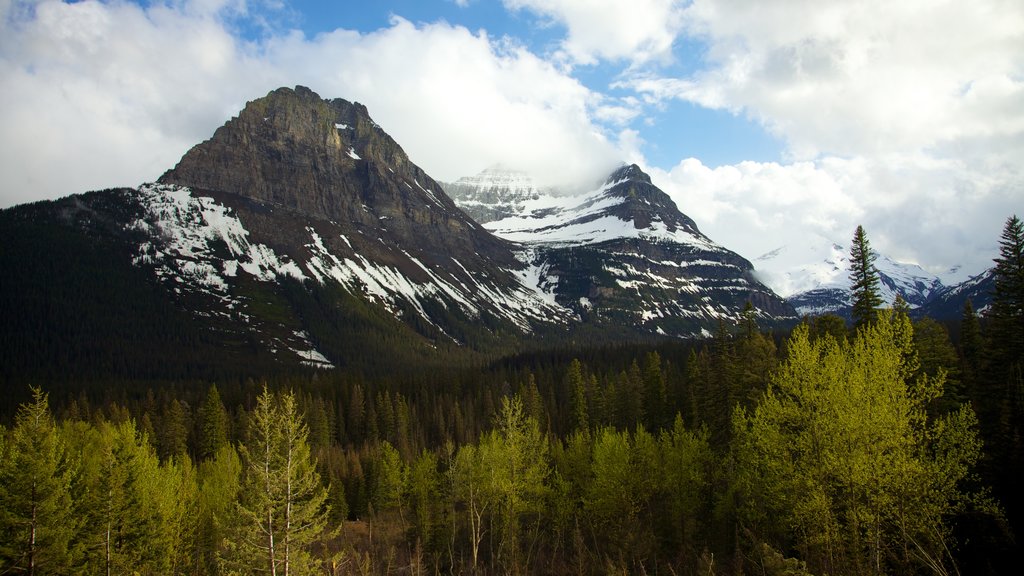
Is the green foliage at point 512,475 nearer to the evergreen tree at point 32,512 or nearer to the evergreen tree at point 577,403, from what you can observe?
the evergreen tree at point 32,512

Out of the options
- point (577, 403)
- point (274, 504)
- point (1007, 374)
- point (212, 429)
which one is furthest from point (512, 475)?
point (212, 429)

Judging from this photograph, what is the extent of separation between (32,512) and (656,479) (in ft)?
139

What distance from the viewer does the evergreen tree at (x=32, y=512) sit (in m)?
30.3

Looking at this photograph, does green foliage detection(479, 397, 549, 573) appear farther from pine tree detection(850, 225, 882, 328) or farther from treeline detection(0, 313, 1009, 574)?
pine tree detection(850, 225, 882, 328)

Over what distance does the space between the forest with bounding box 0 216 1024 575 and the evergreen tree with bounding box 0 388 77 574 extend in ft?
0.35

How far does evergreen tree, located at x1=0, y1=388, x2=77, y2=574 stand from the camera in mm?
30344

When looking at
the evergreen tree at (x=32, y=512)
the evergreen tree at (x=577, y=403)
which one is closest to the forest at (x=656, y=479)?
Answer: the evergreen tree at (x=32, y=512)

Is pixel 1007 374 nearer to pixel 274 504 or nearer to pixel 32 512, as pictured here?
pixel 274 504

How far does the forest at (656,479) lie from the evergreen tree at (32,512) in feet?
0.35

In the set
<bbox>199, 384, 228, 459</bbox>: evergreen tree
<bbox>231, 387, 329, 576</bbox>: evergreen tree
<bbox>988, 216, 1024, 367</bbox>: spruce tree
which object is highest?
<bbox>988, 216, 1024, 367</bbox>: spruce tree

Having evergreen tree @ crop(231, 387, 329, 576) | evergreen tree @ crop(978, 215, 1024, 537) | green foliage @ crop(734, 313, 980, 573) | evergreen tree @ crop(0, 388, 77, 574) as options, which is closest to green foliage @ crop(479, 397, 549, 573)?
green foliage @ crop(734, 313, 980, 573)

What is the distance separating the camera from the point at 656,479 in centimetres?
4828

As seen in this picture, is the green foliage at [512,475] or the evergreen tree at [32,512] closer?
the evergreen tree at [32,512]

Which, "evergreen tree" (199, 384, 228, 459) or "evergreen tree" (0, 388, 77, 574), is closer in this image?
"evergreen tree" (0, 388, 77, 574)
